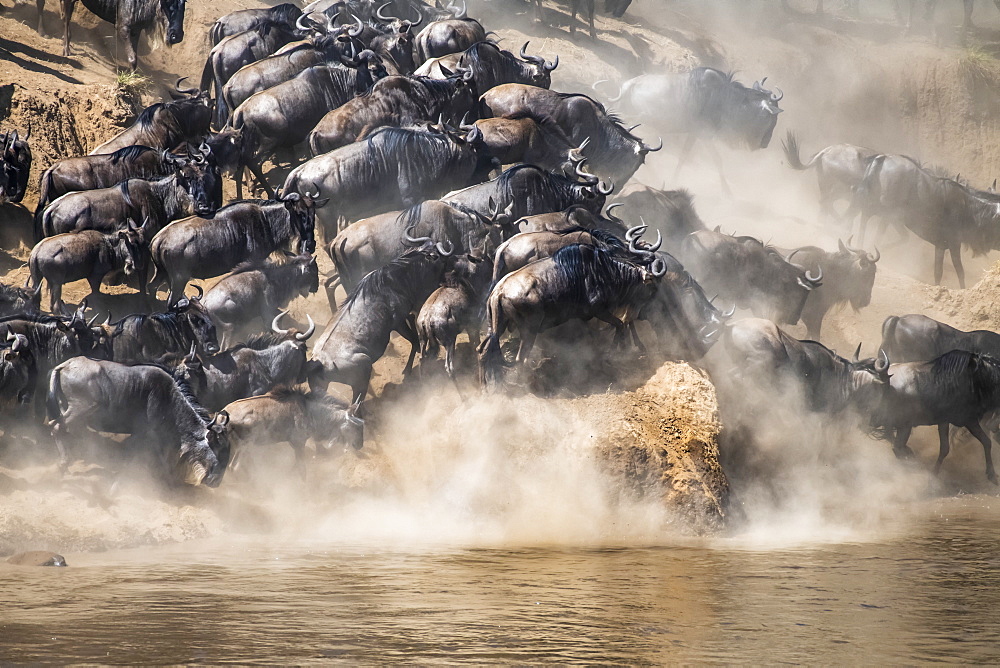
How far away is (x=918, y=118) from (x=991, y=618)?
2228cm

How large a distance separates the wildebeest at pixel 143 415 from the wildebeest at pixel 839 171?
40.4ft

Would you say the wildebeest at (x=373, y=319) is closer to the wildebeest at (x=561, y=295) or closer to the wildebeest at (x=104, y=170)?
the wildebeest at (x=561, y=295)

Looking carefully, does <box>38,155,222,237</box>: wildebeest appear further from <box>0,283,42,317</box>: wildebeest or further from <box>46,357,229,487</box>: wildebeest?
<box>46,357,229,487</box>: wildebeest

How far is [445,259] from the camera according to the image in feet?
38.3

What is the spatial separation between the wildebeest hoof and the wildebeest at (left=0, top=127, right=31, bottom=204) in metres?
6.88

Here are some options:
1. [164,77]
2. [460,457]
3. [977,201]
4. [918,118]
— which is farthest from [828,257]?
[918,118]

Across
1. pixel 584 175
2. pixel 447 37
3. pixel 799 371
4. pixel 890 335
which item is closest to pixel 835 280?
pixel 890 335

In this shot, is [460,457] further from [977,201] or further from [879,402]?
[977,201]

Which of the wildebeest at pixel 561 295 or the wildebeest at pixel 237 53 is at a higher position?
the wildebeest at pixel 237 53

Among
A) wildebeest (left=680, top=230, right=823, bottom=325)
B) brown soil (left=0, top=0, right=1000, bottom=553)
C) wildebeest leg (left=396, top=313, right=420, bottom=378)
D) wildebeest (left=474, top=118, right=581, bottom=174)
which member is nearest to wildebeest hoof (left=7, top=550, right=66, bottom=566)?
brown soil (left=0, top=0, right=1000, bottom=553)

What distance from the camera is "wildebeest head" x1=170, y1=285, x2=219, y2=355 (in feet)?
35.2

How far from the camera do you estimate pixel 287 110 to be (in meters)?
14.4

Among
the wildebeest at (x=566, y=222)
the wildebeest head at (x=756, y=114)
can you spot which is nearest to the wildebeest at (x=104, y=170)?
the wildebeest at (x=566, y=222)

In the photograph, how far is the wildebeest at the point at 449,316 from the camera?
11.1 metres
